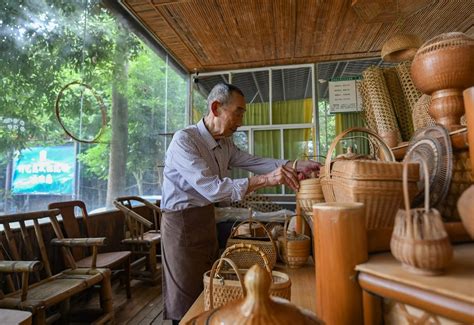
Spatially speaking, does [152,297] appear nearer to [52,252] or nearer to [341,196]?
[52,252]

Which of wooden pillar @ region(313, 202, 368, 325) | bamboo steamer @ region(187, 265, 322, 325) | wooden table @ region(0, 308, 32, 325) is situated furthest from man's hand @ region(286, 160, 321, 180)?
wooden table @ region(0, 308, 32, 325)

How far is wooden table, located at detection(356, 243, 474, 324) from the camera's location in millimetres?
450

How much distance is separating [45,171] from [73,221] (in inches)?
22.4

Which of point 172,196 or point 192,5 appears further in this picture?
point 192,5

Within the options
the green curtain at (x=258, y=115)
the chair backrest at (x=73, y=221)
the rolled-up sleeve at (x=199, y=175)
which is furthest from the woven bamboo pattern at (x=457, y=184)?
the green curtain at (x=258, y=115)

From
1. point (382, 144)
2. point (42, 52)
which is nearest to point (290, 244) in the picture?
point (382, 144)

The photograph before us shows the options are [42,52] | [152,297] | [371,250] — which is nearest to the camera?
[371,250]

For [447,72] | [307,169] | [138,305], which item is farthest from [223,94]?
[138,305]

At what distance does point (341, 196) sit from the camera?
2.48 feet

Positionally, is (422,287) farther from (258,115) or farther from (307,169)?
(258,115)

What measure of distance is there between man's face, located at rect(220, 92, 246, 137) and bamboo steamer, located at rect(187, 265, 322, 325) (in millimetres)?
1422

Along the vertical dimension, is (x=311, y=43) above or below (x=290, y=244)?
above

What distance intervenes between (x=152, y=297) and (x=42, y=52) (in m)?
2.61

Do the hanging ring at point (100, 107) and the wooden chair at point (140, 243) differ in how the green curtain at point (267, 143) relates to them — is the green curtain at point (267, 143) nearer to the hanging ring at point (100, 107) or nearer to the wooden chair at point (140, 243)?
the wooden chair at point (140, 243)
